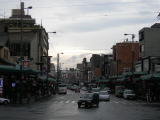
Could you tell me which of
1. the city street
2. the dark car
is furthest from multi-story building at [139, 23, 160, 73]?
the city street

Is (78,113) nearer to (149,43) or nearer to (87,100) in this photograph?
(87,100)

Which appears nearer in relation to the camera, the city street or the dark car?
the city street

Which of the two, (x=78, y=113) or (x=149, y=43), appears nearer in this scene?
(x=78, y=113)

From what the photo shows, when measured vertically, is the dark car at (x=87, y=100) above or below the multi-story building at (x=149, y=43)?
below

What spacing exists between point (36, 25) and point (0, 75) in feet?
181

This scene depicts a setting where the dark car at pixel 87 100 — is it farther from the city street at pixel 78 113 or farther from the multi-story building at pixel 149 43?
the multi-story building at pixel 149 43

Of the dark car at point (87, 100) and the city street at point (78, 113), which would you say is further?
the dark car at point (87, 100)

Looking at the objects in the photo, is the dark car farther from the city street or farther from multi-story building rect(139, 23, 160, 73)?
multi-story building rect(139, 23, 160, 73)

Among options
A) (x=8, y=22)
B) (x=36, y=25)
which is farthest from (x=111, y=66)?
(x=8, y=22)

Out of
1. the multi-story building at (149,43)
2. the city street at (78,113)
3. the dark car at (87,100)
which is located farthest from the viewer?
the multi-story building at (149,43)

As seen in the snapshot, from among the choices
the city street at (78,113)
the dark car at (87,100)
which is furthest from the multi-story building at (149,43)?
the city street at (78,113)

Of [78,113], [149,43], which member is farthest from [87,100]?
[149,43]

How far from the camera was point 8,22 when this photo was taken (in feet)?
342

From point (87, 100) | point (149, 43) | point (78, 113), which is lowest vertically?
point (78, 113)
